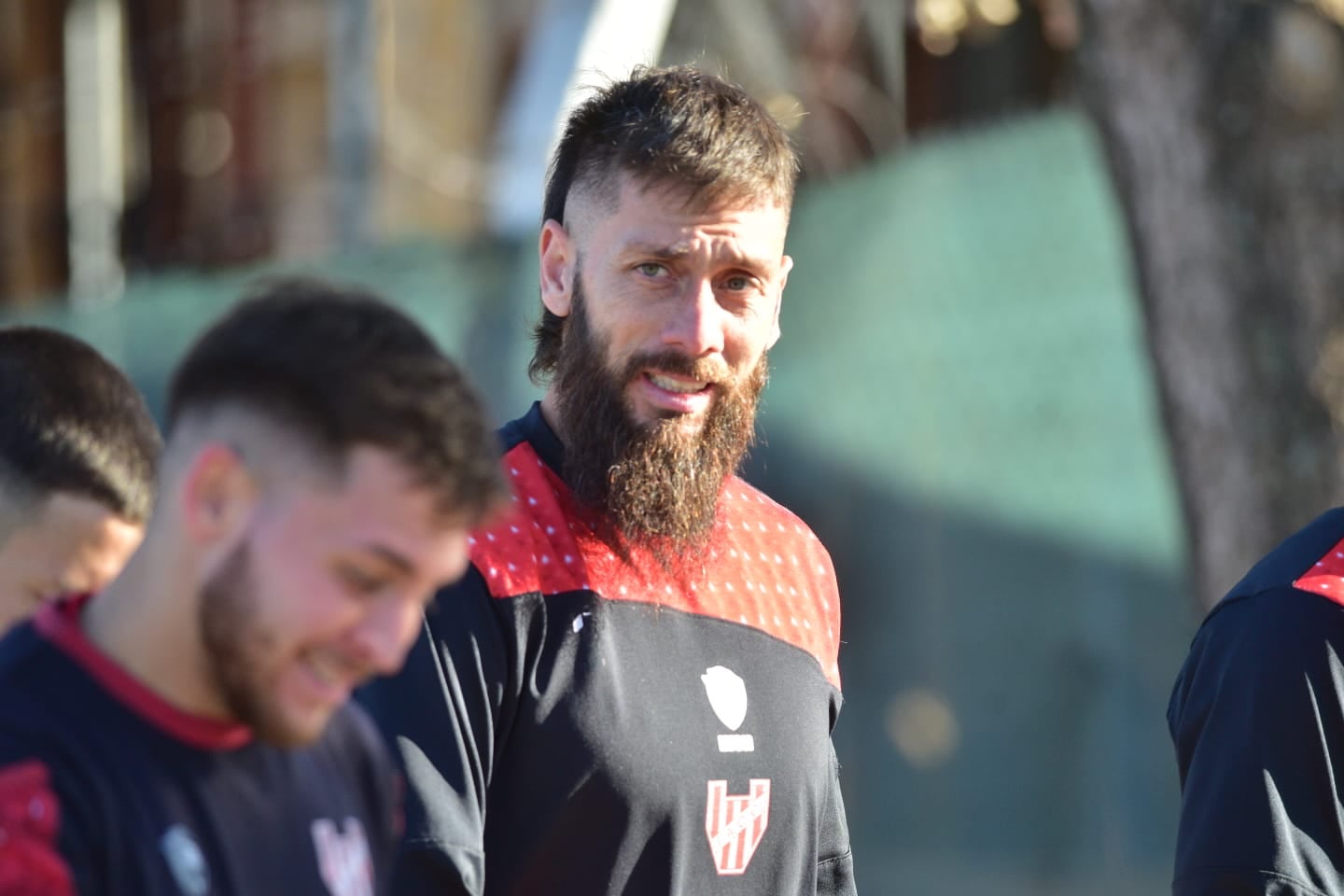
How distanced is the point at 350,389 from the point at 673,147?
1.12 meters

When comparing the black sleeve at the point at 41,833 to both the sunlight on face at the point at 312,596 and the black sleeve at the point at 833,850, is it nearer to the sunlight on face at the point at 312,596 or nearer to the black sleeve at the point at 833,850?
the sunlight on face at the point at 312,596

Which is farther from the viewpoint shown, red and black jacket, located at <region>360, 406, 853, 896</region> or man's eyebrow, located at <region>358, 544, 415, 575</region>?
red and black jacket, located at <region>360, 406, 853, 896</region>

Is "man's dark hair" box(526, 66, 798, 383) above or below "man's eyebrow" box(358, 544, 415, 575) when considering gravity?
above

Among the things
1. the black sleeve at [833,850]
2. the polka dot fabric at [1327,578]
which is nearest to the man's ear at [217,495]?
the black sleeve at [833,850]

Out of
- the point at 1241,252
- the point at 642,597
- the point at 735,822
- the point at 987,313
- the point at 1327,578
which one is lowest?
the point at 735,822

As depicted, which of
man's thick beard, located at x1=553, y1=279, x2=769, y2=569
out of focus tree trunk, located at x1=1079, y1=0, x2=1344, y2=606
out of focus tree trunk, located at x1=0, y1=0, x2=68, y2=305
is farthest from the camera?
out of focus tree trunk, located at x1=0, y1=0, x2=68, y2=305

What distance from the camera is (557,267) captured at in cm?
305

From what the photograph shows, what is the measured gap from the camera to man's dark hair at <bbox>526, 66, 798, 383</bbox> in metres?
2.91

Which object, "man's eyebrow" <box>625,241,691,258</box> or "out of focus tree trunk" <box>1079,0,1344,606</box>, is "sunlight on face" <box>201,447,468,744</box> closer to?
"man's eyebrow" <box>625,241,691,258</box>

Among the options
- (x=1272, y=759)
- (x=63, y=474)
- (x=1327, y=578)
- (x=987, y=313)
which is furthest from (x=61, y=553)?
(x=987, y=313)

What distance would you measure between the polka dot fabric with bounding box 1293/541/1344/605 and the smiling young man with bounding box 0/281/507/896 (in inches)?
55.6

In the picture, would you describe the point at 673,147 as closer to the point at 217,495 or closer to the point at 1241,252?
the point at 217,495

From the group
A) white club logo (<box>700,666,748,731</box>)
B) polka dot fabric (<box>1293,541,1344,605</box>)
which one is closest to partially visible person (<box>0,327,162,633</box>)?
white club logo (<box>700,666,748,731</box>)

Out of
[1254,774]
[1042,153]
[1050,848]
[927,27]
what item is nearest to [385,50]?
[927,27]
